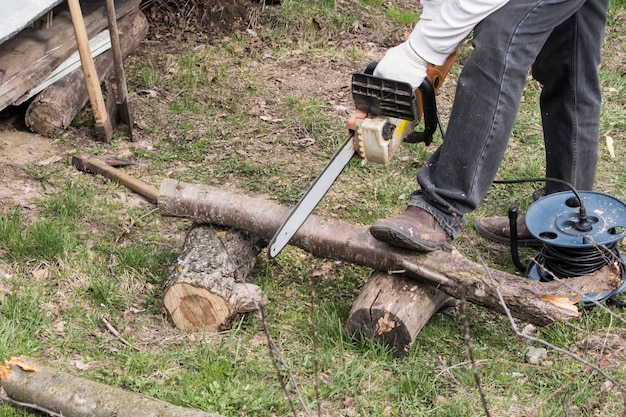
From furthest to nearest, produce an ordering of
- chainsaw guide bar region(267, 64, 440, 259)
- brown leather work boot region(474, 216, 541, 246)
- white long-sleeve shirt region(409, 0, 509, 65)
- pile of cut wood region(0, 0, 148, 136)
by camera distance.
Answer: pile of cut wood region(0, 0, 148, 136)
brown leather work boot region(474, 216, 541, 246)
chainsaw guide bar region(267, 64, 440, 259)
white long-sleeve shirt region(409, 0, 509, 65)

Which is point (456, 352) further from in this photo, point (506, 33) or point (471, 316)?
point (506, 33)

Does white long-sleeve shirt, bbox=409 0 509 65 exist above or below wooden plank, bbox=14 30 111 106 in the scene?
above

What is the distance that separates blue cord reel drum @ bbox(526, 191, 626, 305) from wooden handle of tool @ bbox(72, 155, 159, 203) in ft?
7.31

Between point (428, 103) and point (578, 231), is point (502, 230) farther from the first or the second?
point (428, 103)

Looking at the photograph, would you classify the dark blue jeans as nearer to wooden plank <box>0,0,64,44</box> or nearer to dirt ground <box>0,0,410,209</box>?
dirt ground <box>0,0,410,209</box>

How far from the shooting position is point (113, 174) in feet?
15.7

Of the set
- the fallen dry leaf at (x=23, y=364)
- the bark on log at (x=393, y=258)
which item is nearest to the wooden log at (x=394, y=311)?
the bark on log at (x=393, y=258)

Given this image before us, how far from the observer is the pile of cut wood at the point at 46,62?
4.92 metres

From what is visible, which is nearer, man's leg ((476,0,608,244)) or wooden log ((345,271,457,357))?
wooden log ((345,271,457,357))

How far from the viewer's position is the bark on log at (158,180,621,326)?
10.6 feet

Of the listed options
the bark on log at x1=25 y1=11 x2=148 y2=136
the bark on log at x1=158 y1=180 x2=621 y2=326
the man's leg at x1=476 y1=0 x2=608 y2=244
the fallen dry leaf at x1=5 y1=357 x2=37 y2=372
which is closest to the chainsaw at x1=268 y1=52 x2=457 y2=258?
the bark on log at x1=158 y1=180 x2=621 y2=326

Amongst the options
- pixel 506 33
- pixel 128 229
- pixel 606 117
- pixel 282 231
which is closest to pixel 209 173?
pixel 128 229

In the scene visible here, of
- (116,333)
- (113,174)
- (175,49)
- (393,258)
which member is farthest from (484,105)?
(175,49)

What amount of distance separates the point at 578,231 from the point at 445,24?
1132 mm
